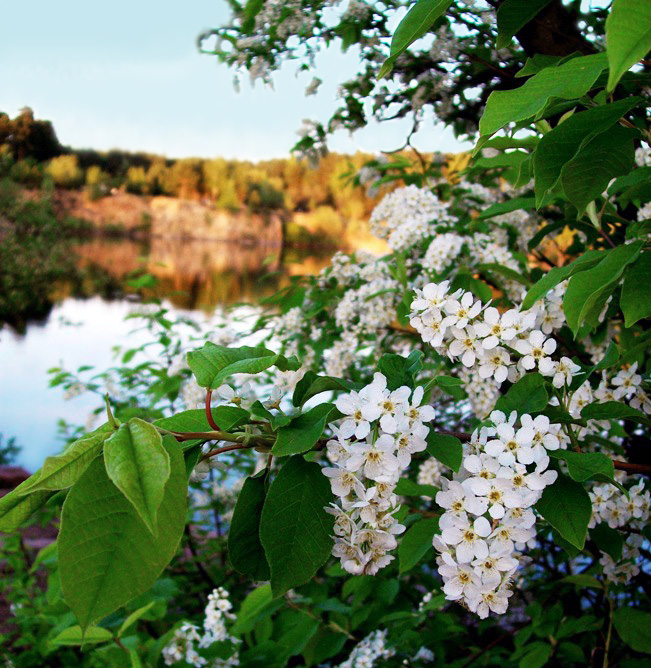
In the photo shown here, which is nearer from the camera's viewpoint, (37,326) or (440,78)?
(440,78)

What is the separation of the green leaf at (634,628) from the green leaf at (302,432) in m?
0.47

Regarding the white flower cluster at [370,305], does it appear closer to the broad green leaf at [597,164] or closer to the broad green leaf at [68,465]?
the broad green leaf at [597,164]

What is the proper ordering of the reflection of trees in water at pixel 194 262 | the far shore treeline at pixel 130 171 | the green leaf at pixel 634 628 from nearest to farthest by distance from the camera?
the green leaf at pixel 634 628 < the reflection of trees in water at pixel 194 262 < the far shore treeline at pixel 130 171

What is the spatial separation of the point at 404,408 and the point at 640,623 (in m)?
0.45

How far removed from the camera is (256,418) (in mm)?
383

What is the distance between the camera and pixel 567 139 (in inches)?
14.9

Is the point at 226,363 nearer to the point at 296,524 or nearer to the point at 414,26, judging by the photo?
the point at 296,524

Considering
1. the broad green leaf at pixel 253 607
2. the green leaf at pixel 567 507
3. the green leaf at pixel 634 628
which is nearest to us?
the green leaf at pixel 567 507

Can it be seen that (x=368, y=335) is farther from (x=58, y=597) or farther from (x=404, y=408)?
(x=404, y=408)

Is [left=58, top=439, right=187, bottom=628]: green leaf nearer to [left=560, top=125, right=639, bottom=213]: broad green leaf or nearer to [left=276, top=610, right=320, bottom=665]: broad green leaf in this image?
[left=560, top=125, right=639, bottom=213]: broad green leaf

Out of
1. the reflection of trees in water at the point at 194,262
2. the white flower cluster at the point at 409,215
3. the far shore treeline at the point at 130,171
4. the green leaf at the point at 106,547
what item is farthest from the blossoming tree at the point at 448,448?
the far shore treeline at the point at 130,171

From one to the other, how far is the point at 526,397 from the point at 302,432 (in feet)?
0.50

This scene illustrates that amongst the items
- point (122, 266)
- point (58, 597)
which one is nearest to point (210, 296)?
point (122, 266)

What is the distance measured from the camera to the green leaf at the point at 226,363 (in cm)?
33
